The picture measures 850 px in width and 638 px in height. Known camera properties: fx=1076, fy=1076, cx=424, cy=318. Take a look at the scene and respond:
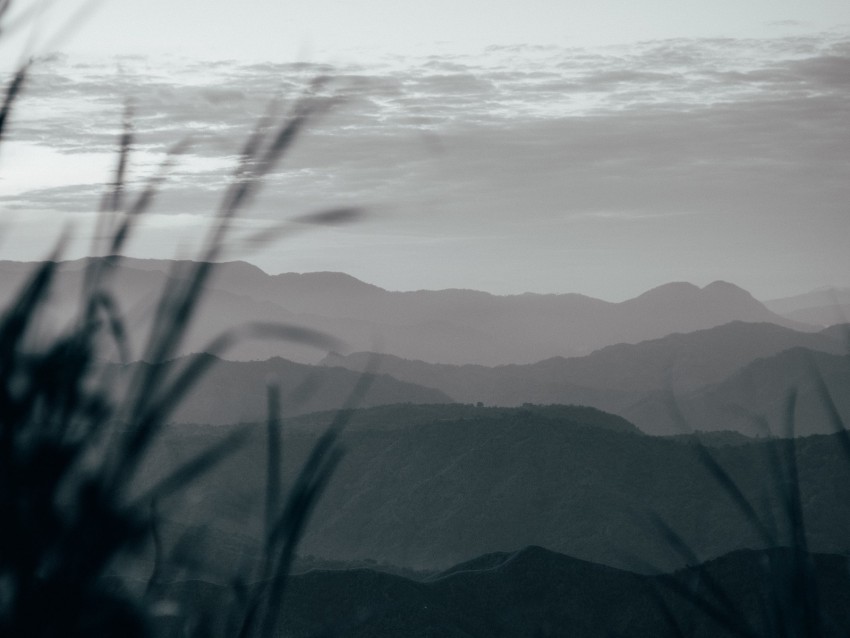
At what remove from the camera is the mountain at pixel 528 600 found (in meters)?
17.7

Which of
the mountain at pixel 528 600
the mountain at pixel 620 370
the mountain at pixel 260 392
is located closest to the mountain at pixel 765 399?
the mountain at pixel 620 370

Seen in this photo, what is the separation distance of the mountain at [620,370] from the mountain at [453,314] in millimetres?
27595

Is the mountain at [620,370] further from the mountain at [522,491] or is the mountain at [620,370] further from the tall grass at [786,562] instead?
the tall grass at [786,562]

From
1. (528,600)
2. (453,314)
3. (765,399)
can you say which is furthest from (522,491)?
(453,314)

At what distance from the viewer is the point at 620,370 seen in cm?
6675

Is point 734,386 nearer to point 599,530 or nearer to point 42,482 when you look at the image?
point 599,530

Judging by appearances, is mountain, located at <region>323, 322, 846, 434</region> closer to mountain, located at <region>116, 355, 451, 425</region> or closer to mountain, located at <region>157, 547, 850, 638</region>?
mountain, located at <region>116, 355, 451, 425</region>

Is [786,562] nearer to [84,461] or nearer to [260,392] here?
[84,461]

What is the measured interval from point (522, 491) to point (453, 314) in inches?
4015

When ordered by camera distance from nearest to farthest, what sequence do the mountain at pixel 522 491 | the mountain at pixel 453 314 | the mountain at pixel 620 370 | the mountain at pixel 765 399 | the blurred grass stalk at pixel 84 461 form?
the blurred grass stalk at pixel 84 461, the mountain at pixel 522 491, the mountain at pixel 765 399, the mountain at pixel 620 370, the mountain at pixel 453 314

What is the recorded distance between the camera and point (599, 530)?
2741 cm

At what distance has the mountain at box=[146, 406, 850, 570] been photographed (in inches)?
1056

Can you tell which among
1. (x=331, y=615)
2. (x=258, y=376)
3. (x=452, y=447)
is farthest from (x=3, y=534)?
(x=258, y=376)

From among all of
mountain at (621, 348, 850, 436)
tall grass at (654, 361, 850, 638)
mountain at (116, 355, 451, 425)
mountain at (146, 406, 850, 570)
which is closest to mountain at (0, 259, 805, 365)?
mountain at (116, 355, 451, 425)
